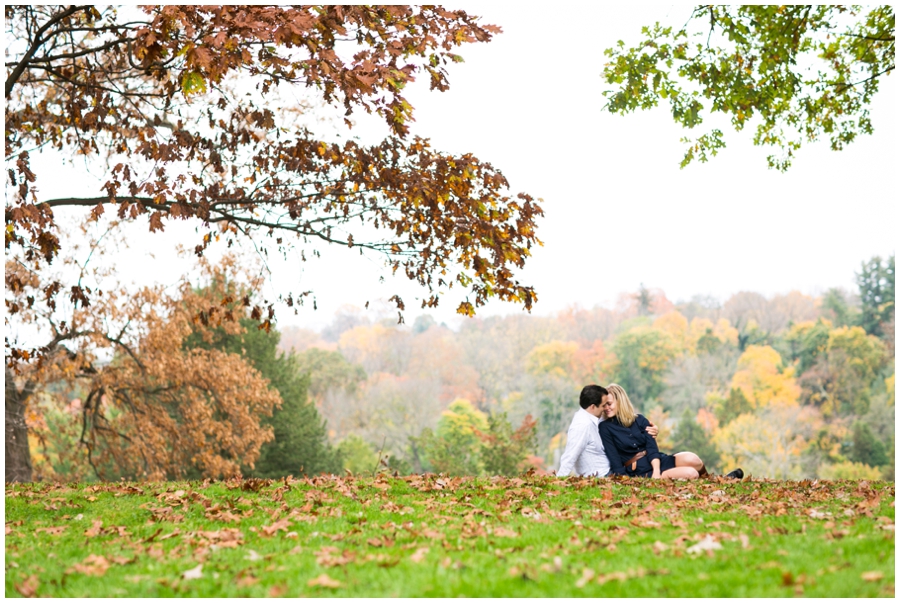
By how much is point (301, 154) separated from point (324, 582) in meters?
7.02

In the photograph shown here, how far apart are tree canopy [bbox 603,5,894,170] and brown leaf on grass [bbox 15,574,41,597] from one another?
10448mm

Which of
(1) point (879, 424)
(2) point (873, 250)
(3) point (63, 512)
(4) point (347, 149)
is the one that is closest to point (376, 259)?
(4) point (347, 149)

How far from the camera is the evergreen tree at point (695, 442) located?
54.1 m

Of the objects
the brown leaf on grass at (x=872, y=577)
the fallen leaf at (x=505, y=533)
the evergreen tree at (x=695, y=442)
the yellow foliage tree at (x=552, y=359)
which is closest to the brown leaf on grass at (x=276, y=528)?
the fallen leaf at (x=505, y=533)

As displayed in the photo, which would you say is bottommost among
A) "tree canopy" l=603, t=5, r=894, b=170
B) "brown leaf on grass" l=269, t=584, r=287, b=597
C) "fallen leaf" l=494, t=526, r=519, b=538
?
"fallen leaf" l=494, t=526, r=519, b=538

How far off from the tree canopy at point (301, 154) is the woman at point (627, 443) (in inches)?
68.6

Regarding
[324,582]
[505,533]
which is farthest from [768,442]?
[324,582]

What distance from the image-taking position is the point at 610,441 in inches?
357

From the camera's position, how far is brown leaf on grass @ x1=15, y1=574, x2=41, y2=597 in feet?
14.7

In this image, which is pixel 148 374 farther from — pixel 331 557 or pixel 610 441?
pixel 331 557

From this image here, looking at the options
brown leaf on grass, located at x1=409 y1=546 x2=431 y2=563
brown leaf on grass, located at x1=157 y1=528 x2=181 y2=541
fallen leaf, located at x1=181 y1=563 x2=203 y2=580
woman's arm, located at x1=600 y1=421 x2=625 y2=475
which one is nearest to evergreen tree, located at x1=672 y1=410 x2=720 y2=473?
woman's arm, located at x1=600 y1=421 x2=625 y2=475

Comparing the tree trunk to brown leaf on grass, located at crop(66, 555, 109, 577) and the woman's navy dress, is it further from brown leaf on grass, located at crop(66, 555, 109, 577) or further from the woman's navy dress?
brown leaf on grass, located at crop(66, 555, 109, 577)

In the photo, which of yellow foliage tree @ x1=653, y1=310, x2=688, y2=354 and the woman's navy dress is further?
yellow foliage tree @ x1=653, y1=310, x2=688, y2=354

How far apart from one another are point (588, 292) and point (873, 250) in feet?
97.6
